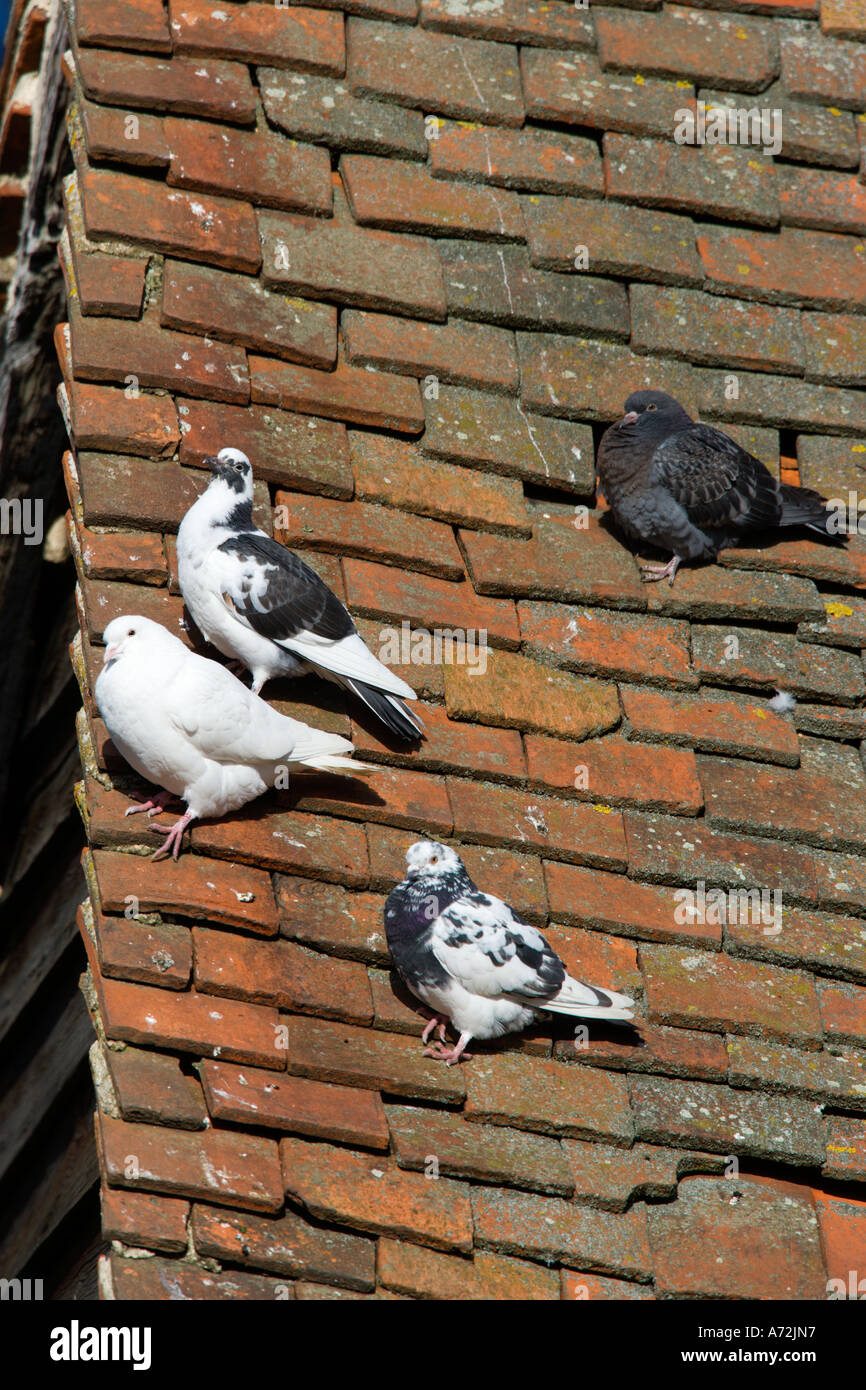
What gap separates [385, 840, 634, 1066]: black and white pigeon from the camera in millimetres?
3260

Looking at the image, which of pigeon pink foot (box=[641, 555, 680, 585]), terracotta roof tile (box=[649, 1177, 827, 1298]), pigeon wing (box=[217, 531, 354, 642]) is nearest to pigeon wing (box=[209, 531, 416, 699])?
pigeon wing (box=[217, 531, 354, 642])

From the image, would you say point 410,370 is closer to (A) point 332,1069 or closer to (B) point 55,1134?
(A) point 332,1069

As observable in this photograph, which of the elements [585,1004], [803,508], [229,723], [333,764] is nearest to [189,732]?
[229,723]

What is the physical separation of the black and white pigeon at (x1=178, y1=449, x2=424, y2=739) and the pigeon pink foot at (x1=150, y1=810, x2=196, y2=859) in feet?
1.79

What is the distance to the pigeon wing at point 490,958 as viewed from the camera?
3.26 m

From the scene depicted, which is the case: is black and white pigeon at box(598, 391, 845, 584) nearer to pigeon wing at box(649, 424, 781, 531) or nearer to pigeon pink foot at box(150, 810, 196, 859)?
pigeon wing at box(649, 424, 781, 531)

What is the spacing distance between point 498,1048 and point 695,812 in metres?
0.86

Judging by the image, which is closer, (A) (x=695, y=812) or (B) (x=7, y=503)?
(A) (x=695, y=812)

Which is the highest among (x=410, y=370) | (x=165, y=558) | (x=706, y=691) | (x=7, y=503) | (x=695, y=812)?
(x=7, y=503)

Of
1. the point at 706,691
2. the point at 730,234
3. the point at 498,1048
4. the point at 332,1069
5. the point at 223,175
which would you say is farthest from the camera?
the point at 730,234

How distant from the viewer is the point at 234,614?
3643 millimetres

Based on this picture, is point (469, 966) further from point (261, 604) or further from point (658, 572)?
point (658, 572)

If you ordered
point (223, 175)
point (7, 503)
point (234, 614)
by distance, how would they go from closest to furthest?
point (234, 614)
point (223, 175)
point (7, 503)

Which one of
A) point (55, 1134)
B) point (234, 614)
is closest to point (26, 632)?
point (55, 1134)
